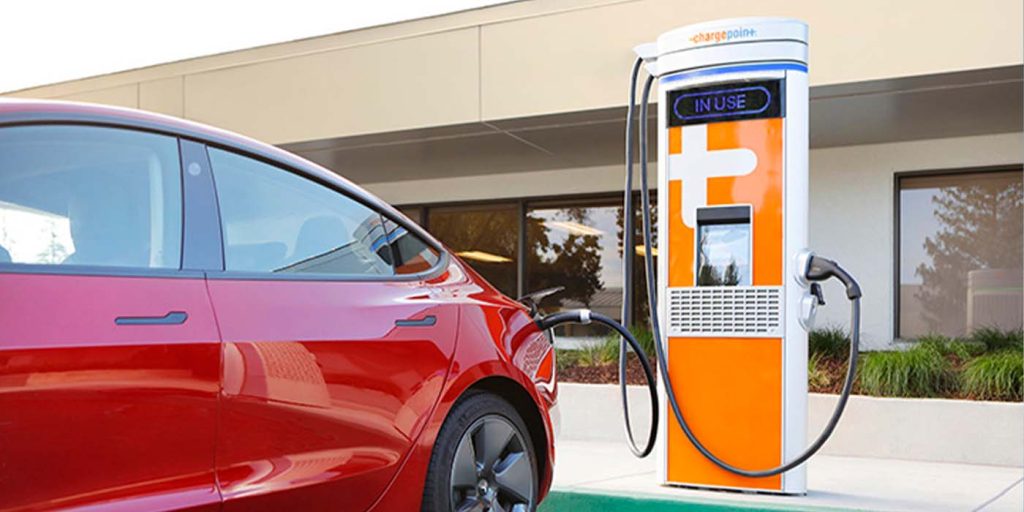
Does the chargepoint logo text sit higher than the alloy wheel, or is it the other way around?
the chargepoint logo text

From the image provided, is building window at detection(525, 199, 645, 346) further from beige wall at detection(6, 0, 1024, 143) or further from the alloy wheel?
the alloy wheel

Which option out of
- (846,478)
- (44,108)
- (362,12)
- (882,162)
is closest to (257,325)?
(44,108)

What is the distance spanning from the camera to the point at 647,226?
5906mm

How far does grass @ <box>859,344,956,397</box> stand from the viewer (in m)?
7.90

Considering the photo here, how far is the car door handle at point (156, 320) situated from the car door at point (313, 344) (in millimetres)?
147

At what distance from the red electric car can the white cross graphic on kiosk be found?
1992mm

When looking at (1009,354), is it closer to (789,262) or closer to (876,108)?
(876,108)

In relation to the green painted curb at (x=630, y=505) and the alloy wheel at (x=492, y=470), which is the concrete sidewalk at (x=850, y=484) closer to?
the green painted curb at (x=630, y=505)

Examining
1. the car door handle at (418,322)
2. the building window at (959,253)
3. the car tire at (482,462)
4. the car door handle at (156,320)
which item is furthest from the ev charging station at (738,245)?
the building window at (959,253)

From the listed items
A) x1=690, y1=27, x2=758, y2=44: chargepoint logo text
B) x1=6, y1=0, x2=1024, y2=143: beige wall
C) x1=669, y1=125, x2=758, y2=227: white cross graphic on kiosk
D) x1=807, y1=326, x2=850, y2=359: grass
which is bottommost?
x1=807, y1=326, x2=850, y2=359: grass

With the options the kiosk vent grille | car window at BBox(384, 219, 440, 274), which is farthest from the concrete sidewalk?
car window at BBox(384, 219, 440, 274)

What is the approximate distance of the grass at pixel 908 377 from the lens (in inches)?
311

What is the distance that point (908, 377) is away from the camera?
7918 mm

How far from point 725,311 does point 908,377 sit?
2912 millimetres
